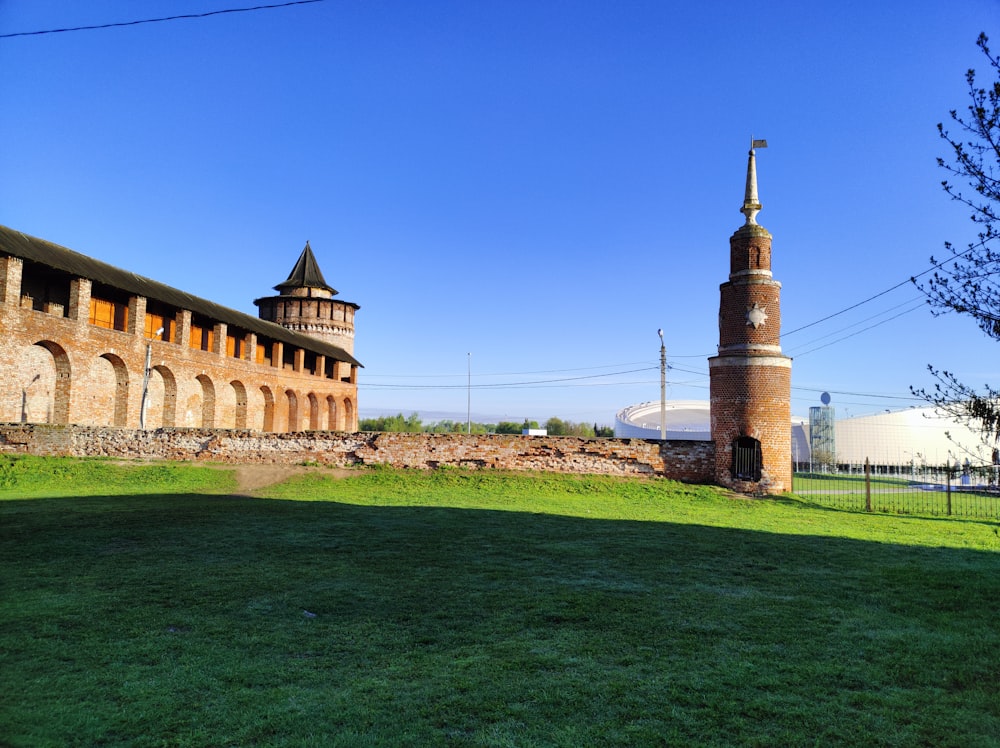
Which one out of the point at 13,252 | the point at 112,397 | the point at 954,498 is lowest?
the point at 954,498

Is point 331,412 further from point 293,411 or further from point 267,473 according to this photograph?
point 267,473

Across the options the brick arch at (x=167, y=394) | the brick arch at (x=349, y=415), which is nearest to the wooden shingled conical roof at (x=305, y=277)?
the brick arch at (x=349, y=415)

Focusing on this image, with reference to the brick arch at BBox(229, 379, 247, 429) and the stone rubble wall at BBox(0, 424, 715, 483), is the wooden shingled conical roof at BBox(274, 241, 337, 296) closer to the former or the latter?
the brick arch at BBox(229, 379, 247, 429)

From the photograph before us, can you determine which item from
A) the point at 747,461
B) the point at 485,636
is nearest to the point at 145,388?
the point at 747,461

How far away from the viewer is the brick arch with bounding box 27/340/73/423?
A: 20.5 meters

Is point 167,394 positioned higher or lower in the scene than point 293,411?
higher

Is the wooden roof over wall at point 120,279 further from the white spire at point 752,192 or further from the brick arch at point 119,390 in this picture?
the white spire at point 752,192

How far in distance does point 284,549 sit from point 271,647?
11.7ft

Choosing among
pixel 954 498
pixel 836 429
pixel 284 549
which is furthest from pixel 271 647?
pixel 836 429

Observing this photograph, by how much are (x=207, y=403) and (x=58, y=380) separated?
7.40 m

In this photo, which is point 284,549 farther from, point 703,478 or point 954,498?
point 954,498

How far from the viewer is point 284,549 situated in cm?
748

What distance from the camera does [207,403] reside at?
2786 centimetres

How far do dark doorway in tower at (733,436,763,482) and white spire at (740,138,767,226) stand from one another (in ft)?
19.9
